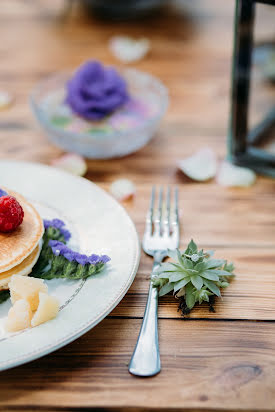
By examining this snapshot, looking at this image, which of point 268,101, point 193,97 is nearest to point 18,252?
point 268,101

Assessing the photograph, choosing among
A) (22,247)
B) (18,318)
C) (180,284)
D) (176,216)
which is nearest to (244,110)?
(176,216)

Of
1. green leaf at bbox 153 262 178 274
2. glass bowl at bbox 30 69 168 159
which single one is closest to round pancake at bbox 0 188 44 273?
green leaf at bbox 153 262 178 274

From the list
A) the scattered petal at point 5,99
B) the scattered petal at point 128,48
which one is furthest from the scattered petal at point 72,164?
the scattered petal at point 128,48

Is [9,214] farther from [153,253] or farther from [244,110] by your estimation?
[244,110]

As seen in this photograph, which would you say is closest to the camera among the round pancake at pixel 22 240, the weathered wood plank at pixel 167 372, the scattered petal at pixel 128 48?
the weathered wood plank at pixel 167 372

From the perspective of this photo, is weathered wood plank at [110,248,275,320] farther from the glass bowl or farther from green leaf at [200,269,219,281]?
the glass bowl

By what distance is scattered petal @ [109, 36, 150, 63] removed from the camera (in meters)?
1.86

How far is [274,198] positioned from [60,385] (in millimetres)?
680

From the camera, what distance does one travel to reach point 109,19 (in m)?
2.12

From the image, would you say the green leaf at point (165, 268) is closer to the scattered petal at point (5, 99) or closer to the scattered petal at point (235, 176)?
the scattered petal at point (235, 176)

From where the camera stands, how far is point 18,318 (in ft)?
2.92

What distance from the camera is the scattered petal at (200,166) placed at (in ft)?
4.48

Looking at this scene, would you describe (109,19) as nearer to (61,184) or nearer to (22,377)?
(61,184)

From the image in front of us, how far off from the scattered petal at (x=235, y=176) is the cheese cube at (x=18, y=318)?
63 cm
